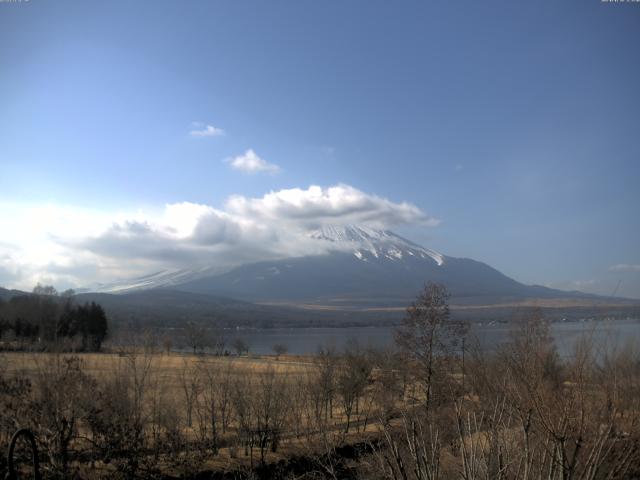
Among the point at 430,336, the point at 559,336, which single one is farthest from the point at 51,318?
the point at 559,336

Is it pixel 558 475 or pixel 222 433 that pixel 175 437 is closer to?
pixel 222 433

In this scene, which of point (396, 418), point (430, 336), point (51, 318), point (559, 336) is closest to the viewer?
point (559, 336)

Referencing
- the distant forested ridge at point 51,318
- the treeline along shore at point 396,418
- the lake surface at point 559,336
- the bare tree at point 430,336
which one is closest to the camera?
the treeline along shore at point 396,418

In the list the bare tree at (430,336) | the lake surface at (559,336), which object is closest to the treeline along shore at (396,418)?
the bare tree at (430,336)

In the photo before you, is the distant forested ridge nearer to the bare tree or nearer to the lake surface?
the lake surface

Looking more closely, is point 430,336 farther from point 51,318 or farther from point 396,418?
point 51,318

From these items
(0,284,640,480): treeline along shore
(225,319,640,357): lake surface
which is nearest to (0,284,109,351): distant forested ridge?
(225,319,640,357): lake surface

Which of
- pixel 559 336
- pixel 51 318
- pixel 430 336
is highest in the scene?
pixel 559 336

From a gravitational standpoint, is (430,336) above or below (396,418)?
above

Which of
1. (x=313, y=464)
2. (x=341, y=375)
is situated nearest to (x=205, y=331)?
(x=341, y=375)

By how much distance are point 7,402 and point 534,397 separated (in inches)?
510

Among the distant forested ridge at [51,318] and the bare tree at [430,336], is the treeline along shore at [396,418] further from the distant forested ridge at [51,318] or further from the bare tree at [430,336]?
the distant forested ridge at [51,318]

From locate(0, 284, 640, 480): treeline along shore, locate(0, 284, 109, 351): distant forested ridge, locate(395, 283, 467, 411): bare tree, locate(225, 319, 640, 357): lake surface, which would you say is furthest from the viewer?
locate(0, 284, 109, 351): distant forested ridge

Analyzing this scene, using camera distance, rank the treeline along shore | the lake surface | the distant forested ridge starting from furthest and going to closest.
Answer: the distant forested ridge < the lake surface < the treeline along shore
